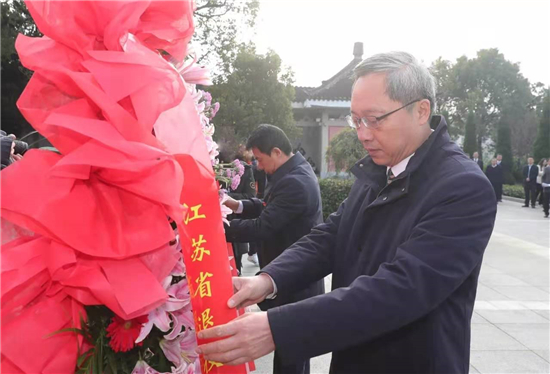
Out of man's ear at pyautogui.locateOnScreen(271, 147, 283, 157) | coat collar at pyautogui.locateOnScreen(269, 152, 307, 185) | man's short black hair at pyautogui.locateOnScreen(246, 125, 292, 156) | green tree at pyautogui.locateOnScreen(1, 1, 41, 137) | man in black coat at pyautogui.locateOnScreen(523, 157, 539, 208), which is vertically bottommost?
man in black coat at pyautogui.locateOnScreen(523, 157, 539, 208)

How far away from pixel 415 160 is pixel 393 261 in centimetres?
39

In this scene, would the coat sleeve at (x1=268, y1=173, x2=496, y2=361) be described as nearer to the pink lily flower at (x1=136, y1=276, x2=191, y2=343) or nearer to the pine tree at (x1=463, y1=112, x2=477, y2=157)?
the pink lily flower at (x1=136, y1=276, x2=191, y2=343)

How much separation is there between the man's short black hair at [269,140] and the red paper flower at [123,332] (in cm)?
255

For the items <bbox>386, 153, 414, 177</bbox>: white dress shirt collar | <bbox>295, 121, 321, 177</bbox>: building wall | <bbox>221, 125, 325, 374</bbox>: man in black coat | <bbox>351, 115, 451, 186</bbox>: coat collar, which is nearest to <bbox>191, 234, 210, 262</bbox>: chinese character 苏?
<bbox>351, 115, 451, 186</bbox>: coat collar

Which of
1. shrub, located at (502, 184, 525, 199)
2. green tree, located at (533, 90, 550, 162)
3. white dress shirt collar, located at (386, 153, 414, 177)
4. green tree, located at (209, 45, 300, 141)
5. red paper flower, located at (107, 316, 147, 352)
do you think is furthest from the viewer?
green tree, located at (533, 90, 550, 162)

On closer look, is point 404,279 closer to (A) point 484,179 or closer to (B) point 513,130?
(A) point 484,179

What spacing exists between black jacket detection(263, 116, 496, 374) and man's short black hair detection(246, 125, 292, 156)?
5.81 feet

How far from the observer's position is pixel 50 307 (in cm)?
111

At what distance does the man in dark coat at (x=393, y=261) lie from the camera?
1.42 m

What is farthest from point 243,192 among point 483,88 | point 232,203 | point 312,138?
point 483,88

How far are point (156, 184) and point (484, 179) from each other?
108cm

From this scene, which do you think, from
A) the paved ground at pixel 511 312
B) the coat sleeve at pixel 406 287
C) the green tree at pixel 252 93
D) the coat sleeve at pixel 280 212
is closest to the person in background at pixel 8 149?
the coat sleeve at pixel 280 212

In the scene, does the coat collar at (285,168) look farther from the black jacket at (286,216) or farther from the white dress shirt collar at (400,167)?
the white dress shirt collar at (400,167)

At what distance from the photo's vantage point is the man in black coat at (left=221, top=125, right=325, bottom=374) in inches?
136
